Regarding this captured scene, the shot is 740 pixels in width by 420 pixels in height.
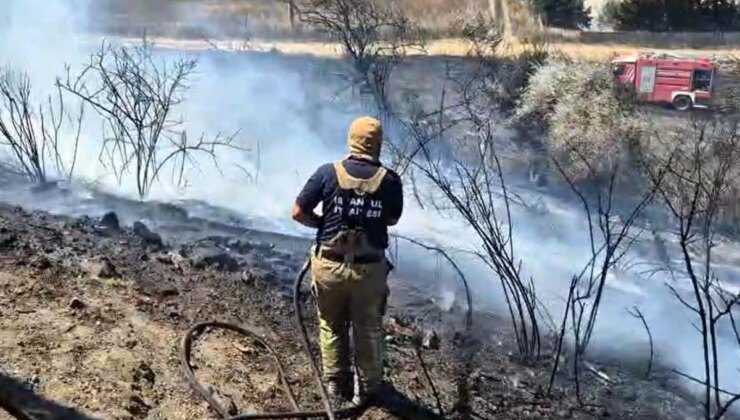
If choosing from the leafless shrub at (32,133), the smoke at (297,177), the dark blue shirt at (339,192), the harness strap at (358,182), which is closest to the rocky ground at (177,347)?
the dark blue shirt at (339,192)

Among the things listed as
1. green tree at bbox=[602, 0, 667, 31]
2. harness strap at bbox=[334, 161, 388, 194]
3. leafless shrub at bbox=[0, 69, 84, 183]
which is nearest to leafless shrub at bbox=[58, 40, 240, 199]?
leafless shrub at bbox=[0, 69, 84, 183]

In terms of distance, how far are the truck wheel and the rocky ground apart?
12.5 metres

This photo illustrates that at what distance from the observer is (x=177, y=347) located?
5078 millimetres

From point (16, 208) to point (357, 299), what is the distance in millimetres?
5307

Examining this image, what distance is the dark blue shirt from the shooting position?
454cm

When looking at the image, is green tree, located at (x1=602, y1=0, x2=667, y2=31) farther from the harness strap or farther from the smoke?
the harness strap

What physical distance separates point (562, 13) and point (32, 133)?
1716cm

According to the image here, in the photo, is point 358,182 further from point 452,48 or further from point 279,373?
point 452,48

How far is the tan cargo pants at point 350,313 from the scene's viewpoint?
15.0ft

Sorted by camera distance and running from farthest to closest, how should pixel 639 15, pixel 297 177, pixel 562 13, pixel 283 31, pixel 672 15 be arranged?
pixel 562 13 < pixel 283 31 < pixel 639 15 < pixel 672 15 < pixel 297 177

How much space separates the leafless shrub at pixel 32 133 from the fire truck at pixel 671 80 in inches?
477

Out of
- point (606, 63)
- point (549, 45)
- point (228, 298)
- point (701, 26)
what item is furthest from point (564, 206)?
point (228, 298)

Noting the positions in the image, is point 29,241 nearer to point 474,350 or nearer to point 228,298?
point 228,298

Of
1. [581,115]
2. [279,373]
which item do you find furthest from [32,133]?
[581,115]
